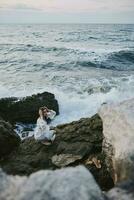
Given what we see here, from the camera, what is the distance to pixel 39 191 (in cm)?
356

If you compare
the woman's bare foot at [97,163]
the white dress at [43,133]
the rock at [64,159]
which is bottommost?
the rock at [64,159]

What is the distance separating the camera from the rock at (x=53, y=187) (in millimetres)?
3543

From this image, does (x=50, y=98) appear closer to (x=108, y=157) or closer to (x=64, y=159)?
(x=64, y=159)

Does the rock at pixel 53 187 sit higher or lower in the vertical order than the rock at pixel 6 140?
higher

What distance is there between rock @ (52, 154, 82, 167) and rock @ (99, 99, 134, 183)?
45.3 inches

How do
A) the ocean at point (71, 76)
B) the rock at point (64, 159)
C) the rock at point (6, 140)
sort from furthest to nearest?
the ocean at point (71, 76) < the rock at point (6, 140) < the rock at point (64, 159)

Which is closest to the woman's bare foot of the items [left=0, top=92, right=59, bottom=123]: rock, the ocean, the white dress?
the white dress

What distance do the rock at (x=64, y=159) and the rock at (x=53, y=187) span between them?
15.2ft

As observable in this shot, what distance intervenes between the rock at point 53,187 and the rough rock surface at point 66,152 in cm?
407

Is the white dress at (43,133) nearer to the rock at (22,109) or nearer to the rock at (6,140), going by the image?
the rock at (6,140)

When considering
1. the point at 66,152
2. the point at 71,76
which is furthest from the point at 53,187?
the point at 71,76

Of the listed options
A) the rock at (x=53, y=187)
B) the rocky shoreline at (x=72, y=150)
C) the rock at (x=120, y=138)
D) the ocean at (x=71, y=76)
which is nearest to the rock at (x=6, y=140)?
the rocky shoreline at (x=72, y=150)

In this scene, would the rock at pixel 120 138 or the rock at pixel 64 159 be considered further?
the rock at pixel 64 159

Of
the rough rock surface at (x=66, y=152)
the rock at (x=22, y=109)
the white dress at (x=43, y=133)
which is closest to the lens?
the rough rock surface at (x=66, y=152)
